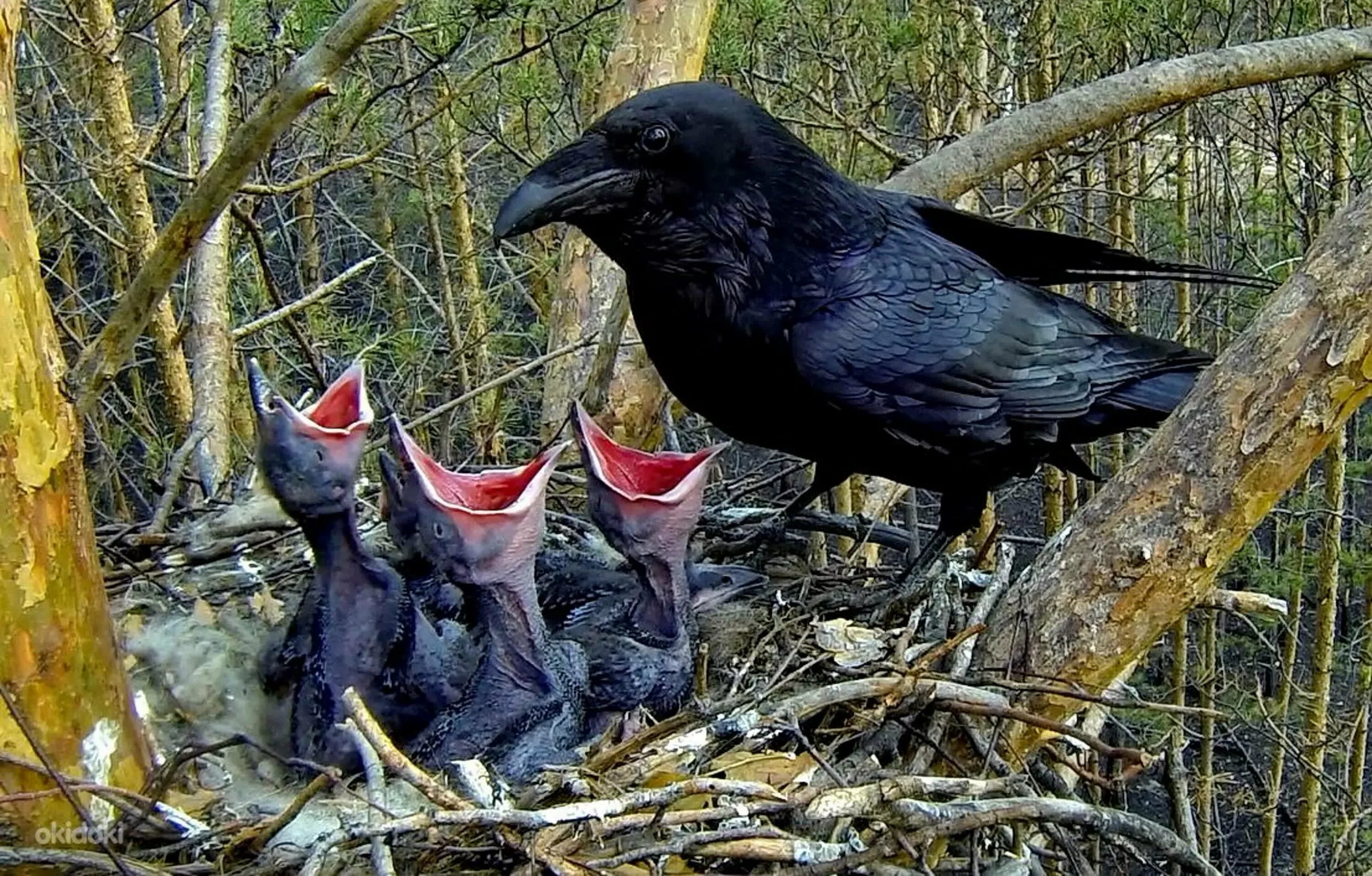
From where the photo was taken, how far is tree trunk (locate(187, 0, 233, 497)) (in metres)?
3.22

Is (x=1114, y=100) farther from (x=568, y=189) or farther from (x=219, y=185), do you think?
(x=219, y=185)

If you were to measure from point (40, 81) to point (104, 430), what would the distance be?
164 centimetres

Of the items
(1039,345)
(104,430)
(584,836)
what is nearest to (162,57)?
(104,430)

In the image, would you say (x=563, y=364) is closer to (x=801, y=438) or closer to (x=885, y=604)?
(x=801, y=438)

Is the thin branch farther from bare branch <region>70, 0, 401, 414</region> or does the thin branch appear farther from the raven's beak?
bare branch <region>70, 0, 401, 414</region>

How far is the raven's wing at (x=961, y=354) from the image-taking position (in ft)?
8.51

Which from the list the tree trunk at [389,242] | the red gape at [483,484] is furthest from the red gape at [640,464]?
the tree trunk at [389,242]

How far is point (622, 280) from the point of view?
325 centimetres

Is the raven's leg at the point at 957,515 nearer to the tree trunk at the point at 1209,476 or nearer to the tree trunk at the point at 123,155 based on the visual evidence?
the tree trunk at the point at 1209,476

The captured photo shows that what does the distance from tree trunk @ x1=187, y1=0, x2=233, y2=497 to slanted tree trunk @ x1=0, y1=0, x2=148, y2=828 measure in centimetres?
173

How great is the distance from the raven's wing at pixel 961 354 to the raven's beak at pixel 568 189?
0.44 metres

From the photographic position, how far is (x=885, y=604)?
8.59 feet

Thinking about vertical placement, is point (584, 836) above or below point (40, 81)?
below

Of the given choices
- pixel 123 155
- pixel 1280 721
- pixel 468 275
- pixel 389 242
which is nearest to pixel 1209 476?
pixel 123 155
